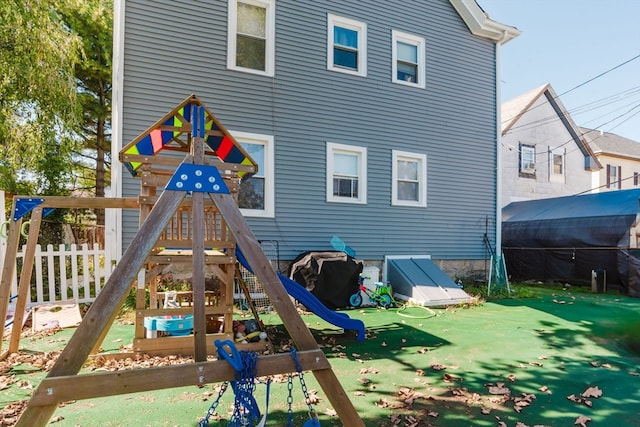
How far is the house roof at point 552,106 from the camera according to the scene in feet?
53.3

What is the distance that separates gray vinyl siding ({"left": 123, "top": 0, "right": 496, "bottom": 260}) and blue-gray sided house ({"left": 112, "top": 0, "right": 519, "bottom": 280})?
0.03 metres

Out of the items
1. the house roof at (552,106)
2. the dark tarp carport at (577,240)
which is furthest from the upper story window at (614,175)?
the dark tarp carport at (577,240)

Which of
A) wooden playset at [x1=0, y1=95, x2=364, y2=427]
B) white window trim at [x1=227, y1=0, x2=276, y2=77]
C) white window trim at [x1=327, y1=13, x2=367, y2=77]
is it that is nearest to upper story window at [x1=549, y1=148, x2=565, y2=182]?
white window trim at [x1=327, y1=13, x2=367, y2=77]

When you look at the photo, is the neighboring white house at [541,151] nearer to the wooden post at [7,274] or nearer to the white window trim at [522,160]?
the white window trim at [522,160]

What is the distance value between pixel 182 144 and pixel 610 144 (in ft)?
81.3

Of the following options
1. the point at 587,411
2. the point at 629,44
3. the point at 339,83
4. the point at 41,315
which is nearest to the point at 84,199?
the point at 41,315

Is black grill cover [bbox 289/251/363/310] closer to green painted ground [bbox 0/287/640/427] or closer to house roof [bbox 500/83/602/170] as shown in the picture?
green painted ground [bbox 0/287/640/427]

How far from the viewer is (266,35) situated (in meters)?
7.96

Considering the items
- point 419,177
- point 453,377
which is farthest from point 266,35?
point 453,377

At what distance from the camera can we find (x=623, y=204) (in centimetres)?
1041

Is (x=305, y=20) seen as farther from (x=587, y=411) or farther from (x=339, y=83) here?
(x=587, y=411)

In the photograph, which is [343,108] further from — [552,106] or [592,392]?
[552,106]

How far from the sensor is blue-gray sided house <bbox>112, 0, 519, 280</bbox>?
23.4 feet

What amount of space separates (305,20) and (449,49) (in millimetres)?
4109
